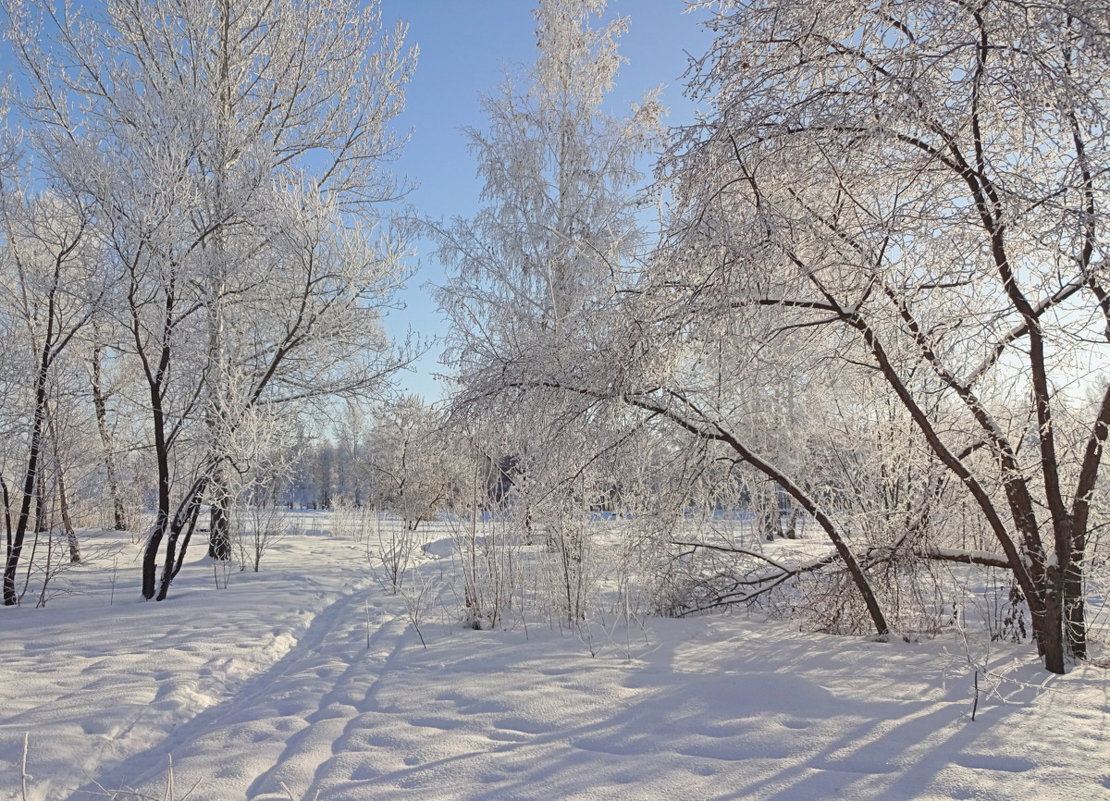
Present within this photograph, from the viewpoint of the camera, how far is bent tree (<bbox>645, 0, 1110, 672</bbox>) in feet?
9.39

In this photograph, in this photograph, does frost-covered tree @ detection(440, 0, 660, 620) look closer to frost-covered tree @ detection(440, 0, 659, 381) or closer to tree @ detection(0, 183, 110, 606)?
frost-covered tree @ detection(440, 0, 659, 381)

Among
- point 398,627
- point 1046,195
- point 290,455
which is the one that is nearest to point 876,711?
point 1046,195

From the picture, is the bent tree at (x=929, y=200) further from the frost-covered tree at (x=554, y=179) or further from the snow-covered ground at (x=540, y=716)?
the frost-covered tree at (x=554, y=179)

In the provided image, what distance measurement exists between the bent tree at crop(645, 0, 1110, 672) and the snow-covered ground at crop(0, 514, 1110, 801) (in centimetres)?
105

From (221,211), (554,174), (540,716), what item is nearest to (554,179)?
(554,174)

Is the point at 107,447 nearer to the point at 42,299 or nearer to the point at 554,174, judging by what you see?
the point at 42,299

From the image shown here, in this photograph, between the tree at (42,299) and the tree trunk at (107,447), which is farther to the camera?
the tree trunk at (107,447)

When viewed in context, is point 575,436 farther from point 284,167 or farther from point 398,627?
point 284,167

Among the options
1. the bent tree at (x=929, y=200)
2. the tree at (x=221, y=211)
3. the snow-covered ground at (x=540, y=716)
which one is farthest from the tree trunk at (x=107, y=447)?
the bent tree at (x=929, y=200)

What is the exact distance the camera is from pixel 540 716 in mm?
3176

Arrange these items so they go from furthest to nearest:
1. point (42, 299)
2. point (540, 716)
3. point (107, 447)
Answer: point (107, 447) → point (42, 299) → point (540, 716)

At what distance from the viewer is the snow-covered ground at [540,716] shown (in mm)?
2461

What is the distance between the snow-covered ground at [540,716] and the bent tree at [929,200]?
1053mm

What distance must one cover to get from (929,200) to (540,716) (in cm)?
322
